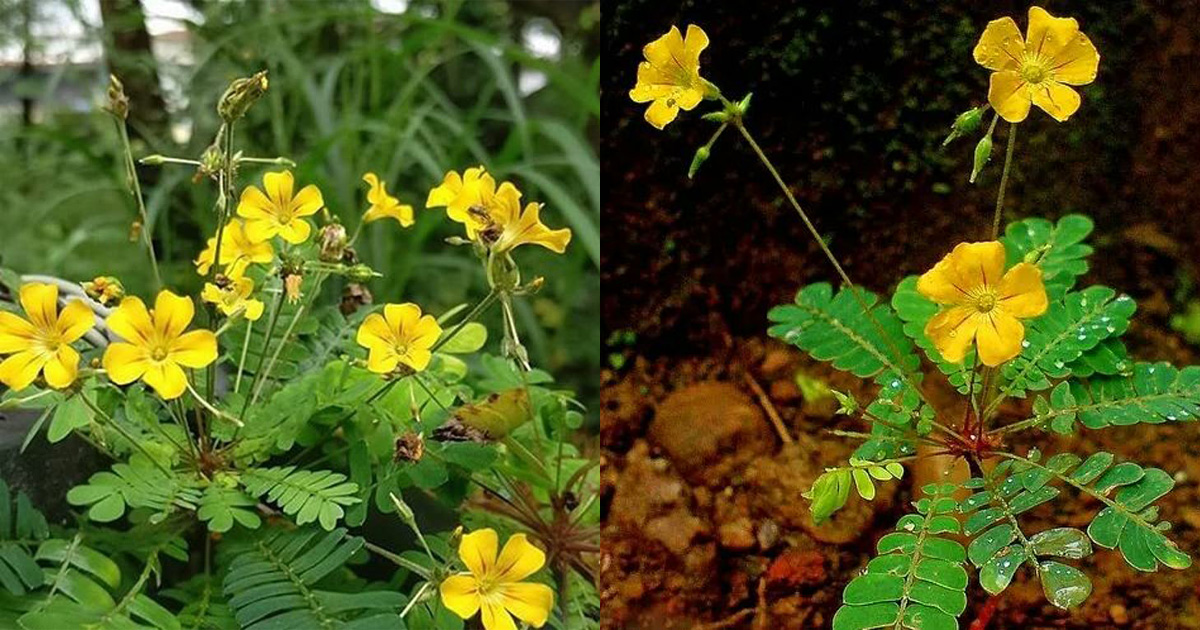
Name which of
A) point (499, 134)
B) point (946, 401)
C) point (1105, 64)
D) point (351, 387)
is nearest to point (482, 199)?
point (351, 387)

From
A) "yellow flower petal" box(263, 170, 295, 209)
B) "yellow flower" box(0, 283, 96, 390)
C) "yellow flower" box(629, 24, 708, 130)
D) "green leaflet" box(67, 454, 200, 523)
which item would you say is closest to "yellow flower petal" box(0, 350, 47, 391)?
"yellow flower" box(0, 283, 96, 390)

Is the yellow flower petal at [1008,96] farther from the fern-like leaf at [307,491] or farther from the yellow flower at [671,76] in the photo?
the fern-like leaf at [307,491]

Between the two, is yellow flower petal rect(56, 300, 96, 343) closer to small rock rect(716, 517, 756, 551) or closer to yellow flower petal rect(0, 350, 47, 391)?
yellow flower petal rect(0, 350, 47, 391)

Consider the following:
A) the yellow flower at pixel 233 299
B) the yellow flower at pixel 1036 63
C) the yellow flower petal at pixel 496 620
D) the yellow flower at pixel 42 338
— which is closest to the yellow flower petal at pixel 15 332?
the yellow flower at pixel 42 338

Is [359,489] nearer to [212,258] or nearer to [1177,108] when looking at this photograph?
[212,258]

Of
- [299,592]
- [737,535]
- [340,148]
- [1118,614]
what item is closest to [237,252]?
[299,592]

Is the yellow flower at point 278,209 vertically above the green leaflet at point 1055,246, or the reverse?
the yellow flower at point 278,209

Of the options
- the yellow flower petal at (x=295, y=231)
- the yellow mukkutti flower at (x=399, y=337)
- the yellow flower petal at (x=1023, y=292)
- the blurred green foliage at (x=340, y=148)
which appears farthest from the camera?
the blurred green foliage at (x=340, y=148)
